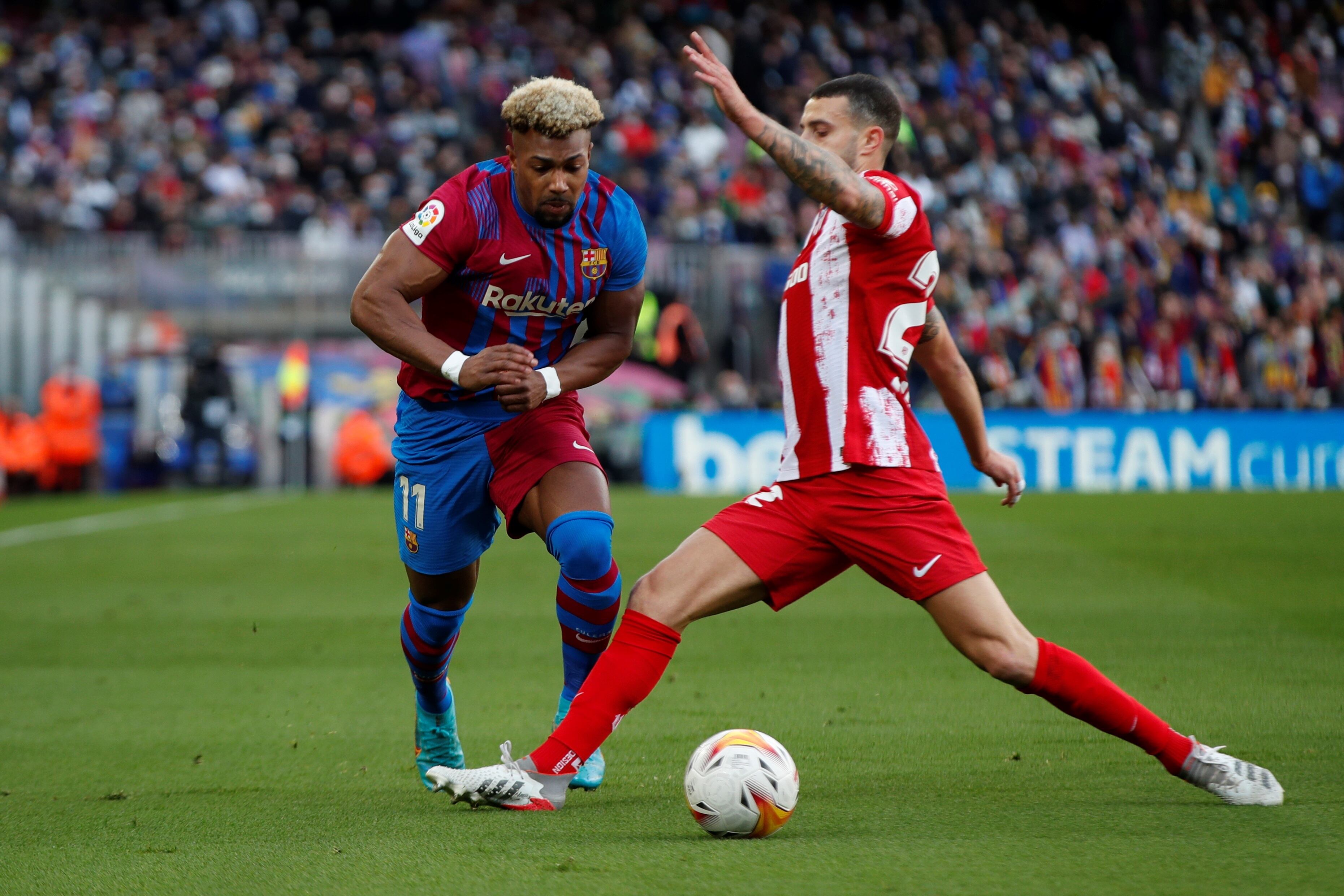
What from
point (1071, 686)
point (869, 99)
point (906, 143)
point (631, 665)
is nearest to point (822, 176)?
point (869, 99)

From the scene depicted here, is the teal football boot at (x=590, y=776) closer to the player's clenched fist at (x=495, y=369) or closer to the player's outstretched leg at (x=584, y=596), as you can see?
the player's outstretched leg at (x=584, y=596)

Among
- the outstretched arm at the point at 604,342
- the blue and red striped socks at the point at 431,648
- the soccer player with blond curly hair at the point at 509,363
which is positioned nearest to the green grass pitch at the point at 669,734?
the blue and red striped socks at the point at 431,648

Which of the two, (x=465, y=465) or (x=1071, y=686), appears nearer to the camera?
(x=1071, y=686)

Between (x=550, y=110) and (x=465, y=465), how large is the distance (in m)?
1.14

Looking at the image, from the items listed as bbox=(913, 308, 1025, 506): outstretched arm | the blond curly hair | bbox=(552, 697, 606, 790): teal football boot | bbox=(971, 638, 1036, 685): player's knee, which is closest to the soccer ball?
bbox=(971, 638, 1036, 685): player's knee

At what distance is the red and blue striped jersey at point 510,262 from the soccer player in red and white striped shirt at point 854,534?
0.82 metres

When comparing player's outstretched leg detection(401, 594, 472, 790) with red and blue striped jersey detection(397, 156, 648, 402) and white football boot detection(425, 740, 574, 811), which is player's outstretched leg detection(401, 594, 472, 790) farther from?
white football boot detection(425, 740, 574, 811)

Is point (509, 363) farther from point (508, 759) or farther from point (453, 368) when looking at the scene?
point (508, 759)

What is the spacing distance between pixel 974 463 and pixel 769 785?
132 centimetres

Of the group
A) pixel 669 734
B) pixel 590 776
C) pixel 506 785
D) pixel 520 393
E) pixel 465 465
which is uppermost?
pixel 520 393

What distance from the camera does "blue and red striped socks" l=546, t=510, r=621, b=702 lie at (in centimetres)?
442

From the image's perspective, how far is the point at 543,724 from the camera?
581cm

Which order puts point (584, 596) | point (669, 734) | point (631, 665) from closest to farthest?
point (631, 665)
point (584, 596)
point (669, 734)

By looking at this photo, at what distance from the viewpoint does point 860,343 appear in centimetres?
406
